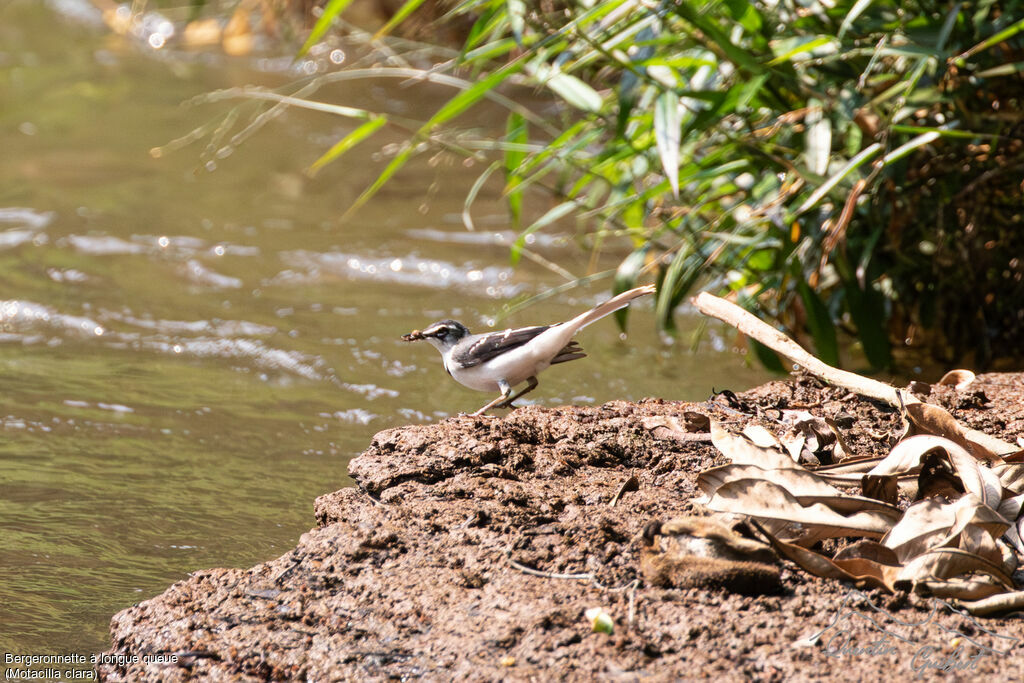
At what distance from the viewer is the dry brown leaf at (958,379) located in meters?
3.39

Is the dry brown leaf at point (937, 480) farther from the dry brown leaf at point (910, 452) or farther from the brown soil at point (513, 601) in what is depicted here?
the brown soil at point (513, 601)

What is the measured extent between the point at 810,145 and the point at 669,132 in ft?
2.31

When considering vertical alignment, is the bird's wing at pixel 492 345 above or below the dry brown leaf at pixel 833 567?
above

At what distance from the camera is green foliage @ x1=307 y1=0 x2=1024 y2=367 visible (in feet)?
12.6

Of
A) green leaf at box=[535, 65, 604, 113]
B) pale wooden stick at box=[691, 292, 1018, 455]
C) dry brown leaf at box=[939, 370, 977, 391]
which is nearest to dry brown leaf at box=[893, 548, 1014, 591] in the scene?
pale wooden stick at box=[691, 292, 1018, 455]

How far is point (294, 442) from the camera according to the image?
14.4 feet

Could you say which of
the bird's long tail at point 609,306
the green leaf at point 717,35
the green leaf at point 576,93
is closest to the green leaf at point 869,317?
the green leaf at point 717,35

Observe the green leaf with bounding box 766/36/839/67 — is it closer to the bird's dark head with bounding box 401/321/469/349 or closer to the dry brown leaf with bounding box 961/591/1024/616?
the bird's dark head with bounding box 401/321/469/349

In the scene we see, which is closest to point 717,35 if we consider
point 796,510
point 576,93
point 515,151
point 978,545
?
point 576,93

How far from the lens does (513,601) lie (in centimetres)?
215

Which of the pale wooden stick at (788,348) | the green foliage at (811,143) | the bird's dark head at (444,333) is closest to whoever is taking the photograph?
the pale wooden stick at (788,348)

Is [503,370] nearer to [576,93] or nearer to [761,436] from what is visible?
[761,436]

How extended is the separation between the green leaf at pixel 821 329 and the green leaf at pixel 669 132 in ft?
3.58

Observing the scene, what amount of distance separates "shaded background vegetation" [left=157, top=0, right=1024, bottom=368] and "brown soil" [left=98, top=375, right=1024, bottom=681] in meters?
1.42
